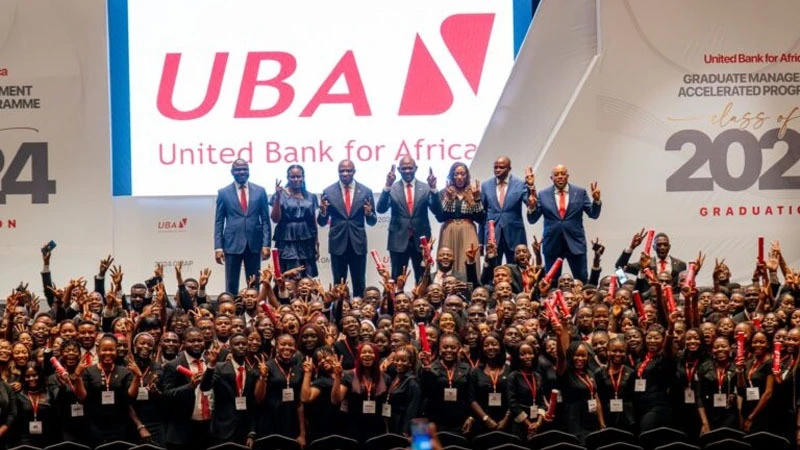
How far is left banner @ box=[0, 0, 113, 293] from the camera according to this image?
1967cm

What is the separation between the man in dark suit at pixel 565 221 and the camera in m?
17.1

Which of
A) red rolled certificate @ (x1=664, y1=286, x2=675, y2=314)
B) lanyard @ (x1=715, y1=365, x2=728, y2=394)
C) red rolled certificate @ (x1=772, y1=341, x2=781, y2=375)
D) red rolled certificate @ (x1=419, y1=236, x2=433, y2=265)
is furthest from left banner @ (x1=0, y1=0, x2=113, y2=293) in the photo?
red rolled certificate @ (x1=772, y1=341, x2=781, y2=375)

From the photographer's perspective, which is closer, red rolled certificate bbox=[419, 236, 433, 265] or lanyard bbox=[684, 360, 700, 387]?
lanyard bbox=[684, 360, 700, 387]

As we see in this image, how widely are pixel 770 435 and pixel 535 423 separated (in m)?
1.91

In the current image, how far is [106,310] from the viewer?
15.5 meters

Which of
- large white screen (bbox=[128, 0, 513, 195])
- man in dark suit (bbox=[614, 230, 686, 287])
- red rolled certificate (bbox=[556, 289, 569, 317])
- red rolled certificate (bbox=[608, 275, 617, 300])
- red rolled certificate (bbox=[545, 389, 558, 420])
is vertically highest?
large white screen (bbox=[128, 0, 513, 195])

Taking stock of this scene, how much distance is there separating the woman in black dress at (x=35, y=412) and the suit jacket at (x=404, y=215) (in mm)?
4913

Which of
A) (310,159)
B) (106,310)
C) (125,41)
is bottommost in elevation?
(106,310)

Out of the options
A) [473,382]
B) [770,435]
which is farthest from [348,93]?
[770,435]

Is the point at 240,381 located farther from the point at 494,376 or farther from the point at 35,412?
the point at 494,376

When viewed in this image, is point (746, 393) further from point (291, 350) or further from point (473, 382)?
point (291, 350)

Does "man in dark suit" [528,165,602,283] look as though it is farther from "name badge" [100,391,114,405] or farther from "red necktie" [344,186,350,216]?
"name badge" [100,391,114,405]

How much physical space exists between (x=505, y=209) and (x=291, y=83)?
12.6ft

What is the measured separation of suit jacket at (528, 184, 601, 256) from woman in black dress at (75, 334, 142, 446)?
506 centimetres
